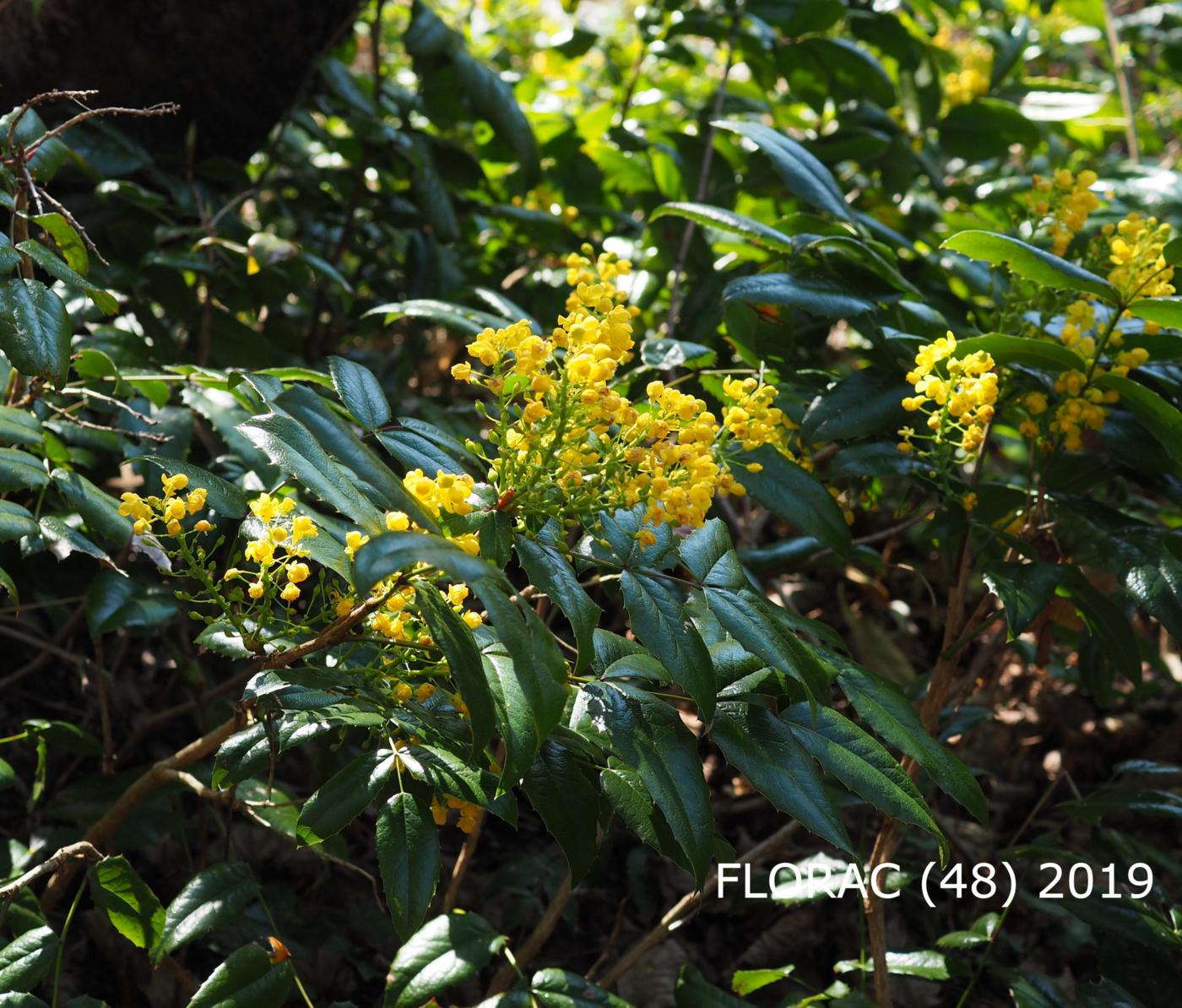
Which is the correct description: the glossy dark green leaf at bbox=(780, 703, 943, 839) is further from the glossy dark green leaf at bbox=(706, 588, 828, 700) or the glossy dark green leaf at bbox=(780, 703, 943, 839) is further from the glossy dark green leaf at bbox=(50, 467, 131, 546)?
the glossy dark green leaf at bbox=(50, 467, 131, 546)

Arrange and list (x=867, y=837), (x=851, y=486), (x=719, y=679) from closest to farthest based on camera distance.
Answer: (x=719, y=679) → (x=851, y=486) → (x=867, y=837)

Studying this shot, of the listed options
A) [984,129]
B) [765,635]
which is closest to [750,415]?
[765,635]

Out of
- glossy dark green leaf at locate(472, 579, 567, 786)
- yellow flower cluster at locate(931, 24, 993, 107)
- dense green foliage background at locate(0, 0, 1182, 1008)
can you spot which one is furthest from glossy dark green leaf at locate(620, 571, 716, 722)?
yellow flower cluster at locate(931, 24, 993, 107)

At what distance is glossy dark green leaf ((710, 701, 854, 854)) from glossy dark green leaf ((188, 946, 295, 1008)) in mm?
577

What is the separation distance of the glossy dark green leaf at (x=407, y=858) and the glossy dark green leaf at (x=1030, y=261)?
0.90 meters

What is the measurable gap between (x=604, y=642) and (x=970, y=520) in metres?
0.61

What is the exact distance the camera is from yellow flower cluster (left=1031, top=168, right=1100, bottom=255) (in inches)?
64.0

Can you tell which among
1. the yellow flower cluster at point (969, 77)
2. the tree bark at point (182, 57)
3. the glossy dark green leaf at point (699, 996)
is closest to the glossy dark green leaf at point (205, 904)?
the glossy dark green leaf at point (699, 996)

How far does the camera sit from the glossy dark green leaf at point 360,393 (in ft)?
3.70

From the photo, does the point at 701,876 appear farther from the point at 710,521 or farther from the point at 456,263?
the point at 456,263

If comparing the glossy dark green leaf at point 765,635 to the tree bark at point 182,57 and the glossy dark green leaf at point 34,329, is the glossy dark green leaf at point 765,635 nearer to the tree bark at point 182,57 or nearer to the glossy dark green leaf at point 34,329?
the glossy dark green leaf at point 34,329

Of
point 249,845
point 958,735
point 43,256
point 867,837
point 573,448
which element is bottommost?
point 867,837

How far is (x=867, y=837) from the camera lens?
2234mm

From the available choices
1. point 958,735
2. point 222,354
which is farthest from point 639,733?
point 222,354
